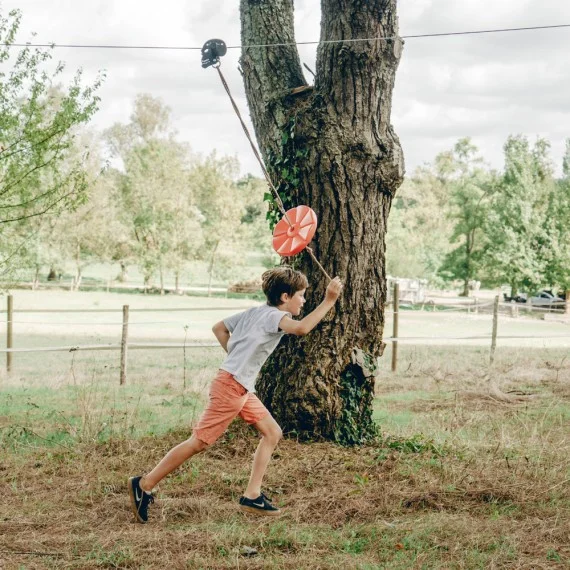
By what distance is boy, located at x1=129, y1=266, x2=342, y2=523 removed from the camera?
15.0 feet

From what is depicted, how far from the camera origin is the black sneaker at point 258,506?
4.63 m

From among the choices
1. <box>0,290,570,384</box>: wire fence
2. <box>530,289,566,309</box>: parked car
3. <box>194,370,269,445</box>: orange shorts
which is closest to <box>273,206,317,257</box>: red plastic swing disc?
<box>194,370,269,445</box>: orange shorts

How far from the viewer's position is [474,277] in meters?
44.3

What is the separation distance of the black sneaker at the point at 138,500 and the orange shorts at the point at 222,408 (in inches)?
18.5

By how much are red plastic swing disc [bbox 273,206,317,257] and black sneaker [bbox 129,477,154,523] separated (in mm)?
1879

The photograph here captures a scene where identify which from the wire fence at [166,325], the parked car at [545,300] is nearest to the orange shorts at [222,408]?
the wire fence at [166,325]

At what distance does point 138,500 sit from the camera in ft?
14.9

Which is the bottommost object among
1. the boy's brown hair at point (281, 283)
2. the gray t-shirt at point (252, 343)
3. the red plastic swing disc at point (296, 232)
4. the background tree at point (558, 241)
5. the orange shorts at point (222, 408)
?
the orange shorts at point (222, 408)

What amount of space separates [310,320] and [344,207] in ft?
6.22

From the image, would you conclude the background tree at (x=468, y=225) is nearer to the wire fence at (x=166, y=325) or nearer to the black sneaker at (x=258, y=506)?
the wire fence at (x=166, y=325)

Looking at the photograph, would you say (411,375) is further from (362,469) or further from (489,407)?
(362,469)

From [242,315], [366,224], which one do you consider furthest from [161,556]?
[366,224]

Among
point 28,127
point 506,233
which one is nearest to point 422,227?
point 506,233

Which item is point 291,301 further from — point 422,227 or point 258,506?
point 422,227
